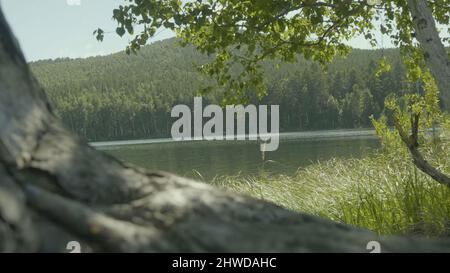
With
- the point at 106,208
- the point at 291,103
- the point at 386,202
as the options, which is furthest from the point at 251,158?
the point at 291,103

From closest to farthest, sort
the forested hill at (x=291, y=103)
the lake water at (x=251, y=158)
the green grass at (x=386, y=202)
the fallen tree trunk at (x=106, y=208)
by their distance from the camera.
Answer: the fallen tree trunk at (x=106, y=208), the green grass at (x=386, y=202), the lake water at (x=251, y=158), the forested hill at (x=291, y=103)

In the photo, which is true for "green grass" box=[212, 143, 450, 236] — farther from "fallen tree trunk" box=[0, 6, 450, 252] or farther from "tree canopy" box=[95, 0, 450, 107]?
"fallen tree trunk" box=[0, 6, 450, 252]

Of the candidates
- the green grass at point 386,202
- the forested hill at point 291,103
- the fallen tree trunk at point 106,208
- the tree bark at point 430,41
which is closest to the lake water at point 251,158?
the green grass at point 386,202

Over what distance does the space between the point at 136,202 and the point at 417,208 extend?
631 centimetres

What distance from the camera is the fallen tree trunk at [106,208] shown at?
796 millimetres

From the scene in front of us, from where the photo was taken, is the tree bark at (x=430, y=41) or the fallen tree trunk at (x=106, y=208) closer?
the fallen tree trunk at (x=106, y=208)

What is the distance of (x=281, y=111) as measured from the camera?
155 m

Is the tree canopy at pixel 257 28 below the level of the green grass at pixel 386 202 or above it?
above

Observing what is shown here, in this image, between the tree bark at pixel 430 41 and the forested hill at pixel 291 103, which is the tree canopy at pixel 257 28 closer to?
the tree bark at pixel 430 41

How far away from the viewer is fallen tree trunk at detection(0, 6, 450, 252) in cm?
80

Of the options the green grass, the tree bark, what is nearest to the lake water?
the green grass

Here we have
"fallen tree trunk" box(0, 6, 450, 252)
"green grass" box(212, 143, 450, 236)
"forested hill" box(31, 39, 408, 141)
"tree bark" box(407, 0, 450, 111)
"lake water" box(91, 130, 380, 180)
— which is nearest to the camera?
"fallen tree trunk" box(0, 6, 450, 252)

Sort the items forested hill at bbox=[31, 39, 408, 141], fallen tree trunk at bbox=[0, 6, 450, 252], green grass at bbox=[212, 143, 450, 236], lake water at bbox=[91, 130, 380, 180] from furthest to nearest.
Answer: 1. forested hill at bbox=[31, 39, 408, 141]
2. lake water at bbox=[91, 130, 380, 180]
3. green grass at bbox=[212, 143, 450, 236]
4. fallen tree trunk at bbox=[0, 6, 450, 252]

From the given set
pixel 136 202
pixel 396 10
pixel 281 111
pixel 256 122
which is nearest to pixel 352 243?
pixel 136 202
